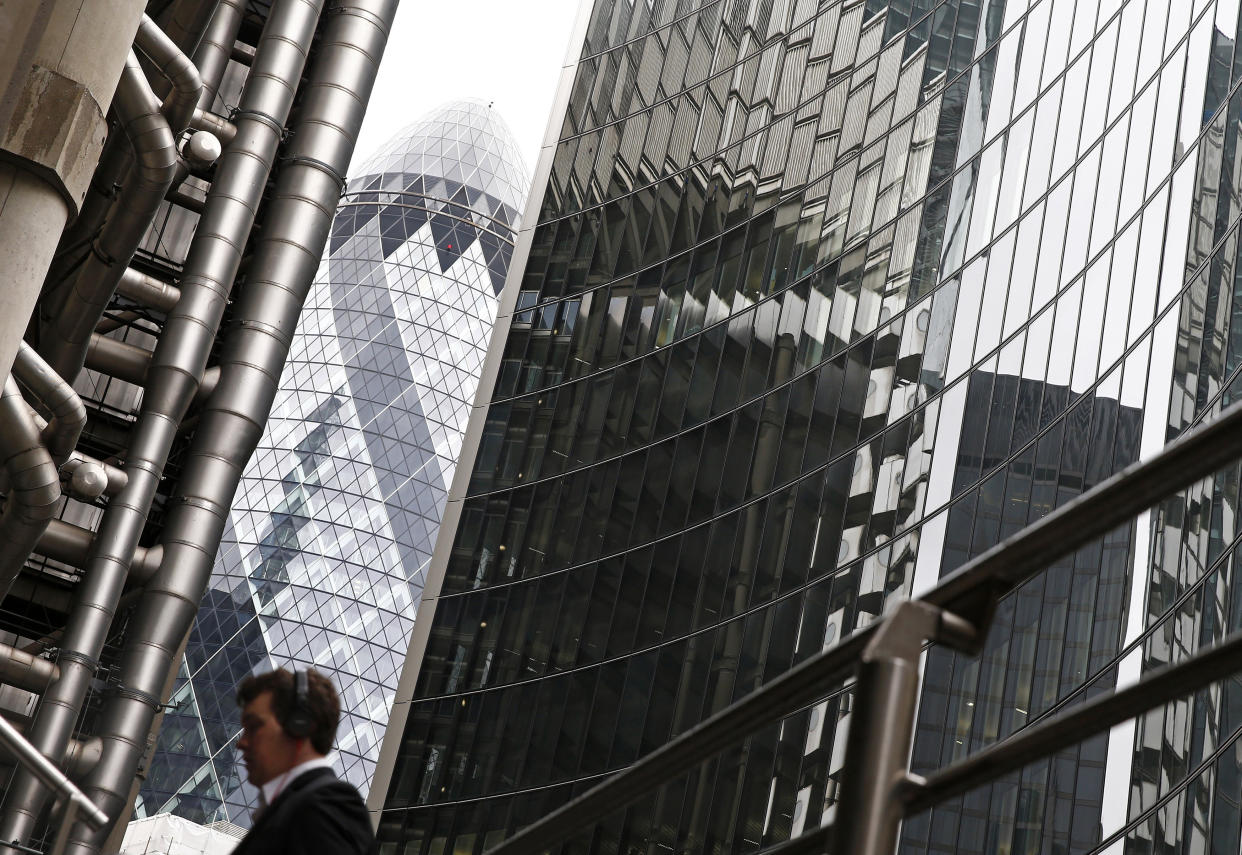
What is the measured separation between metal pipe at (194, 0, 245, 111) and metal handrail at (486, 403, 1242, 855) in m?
30.5

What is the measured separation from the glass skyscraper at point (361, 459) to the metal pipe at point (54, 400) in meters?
84.9

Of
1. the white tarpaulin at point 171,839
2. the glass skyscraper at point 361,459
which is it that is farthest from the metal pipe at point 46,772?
the glass skyscraper at point 361,459

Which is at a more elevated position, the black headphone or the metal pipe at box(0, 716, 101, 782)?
the metal pipe at box(0, 716, 101, 782)

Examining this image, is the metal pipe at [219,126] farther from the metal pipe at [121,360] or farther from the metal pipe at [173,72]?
the metal pipe at [173,72]

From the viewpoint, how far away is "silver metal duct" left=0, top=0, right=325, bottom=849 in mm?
27578

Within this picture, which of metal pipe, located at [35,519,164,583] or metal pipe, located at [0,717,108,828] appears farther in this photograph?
metal pipe, located at [35,519,164,583]

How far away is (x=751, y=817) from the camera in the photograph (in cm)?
2822

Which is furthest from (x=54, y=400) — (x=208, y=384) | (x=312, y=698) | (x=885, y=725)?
(x=885, y=725)

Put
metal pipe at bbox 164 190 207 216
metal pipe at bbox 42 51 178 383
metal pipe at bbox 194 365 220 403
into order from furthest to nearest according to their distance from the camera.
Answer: metal pipe at bbox 164 190 207 216 < metal pipe at bbox 194 365 220 403 < metal pipe at bbox 42 51 178 383

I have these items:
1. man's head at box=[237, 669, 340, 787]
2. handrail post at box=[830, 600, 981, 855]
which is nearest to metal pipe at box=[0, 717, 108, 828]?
man's head at box=[237, 669, 340, 787]

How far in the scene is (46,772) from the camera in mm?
4758

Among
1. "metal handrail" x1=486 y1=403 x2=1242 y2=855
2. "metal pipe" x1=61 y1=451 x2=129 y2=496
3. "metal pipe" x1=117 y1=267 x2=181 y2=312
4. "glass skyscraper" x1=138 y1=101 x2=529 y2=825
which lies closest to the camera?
"metal handrail" x1=486 y1=403 x2=1242 y2=855

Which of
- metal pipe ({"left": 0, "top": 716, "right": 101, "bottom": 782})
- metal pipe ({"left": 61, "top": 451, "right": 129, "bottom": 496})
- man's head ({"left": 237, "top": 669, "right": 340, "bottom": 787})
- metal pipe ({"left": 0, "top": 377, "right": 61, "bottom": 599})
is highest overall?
metal pipe ({"left": 61, "top": 451, "right": 129, "bottom": 496})

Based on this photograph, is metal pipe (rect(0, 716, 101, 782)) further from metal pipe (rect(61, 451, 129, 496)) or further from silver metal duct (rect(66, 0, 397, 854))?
metal pipe (rect(61, 451, 129, 496))
